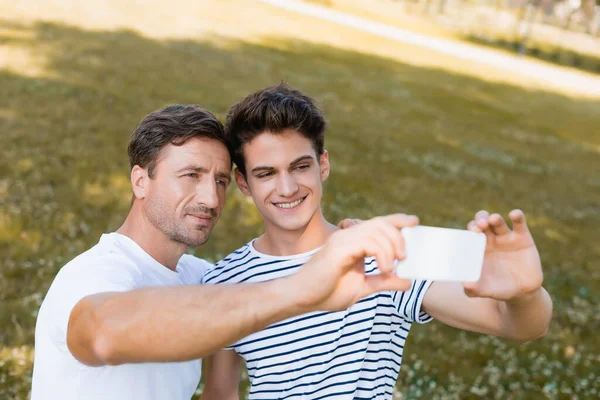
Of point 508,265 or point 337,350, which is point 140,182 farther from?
point 508,265

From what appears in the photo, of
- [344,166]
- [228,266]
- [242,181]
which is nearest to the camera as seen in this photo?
[228,266]

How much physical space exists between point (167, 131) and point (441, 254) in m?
2.15

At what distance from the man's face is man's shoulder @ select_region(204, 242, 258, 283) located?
1.34ft

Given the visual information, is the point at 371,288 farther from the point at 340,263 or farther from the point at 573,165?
the point at 573,165

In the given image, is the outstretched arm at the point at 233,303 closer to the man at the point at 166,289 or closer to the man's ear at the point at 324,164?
the man at the point at 166,289

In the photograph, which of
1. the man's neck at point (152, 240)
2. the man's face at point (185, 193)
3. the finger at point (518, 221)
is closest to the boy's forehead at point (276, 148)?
the man's face at point (185, 193)

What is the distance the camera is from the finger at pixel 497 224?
2477 mm

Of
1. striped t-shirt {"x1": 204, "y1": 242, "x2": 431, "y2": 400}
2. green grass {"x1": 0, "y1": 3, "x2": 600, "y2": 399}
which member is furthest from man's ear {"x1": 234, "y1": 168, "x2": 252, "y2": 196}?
green grass {"x1": 0, "y1": 3, "x2": 600, "y2": 399}

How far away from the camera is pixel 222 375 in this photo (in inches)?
163

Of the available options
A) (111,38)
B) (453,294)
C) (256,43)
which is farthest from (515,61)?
(453,294)

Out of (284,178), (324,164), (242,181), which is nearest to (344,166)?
(324,164)

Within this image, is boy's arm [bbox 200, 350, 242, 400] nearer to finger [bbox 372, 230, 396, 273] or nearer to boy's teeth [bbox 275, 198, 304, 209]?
boy's teeth [bbox 275, 198, 304, 209]

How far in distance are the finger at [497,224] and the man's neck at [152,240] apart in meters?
1.86

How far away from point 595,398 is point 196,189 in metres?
5.80
